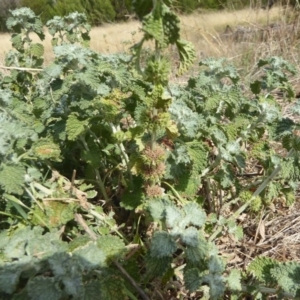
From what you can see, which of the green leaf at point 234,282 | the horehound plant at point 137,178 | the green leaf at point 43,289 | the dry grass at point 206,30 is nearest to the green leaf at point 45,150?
the horehound plant at point 137,178

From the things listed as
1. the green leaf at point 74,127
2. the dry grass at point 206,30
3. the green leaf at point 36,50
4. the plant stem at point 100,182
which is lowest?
the dry grass at point 206,30

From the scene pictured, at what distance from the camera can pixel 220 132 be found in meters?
1.55

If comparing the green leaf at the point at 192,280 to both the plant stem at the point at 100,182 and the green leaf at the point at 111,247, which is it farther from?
the plant stem at the point at 100,182

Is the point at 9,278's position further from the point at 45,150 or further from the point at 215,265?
the point at 215,265

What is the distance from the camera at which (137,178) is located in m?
1.61

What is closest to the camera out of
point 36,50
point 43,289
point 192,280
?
point 43,289

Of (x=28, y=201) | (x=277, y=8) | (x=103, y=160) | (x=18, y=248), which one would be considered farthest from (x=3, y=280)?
(x=277, y=8)

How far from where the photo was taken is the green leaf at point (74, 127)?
1445mm

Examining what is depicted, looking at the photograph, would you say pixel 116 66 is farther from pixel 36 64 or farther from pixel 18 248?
pixel 36 64

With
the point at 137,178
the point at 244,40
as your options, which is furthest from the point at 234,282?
the point at 244,40

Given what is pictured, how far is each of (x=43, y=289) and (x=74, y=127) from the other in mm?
555

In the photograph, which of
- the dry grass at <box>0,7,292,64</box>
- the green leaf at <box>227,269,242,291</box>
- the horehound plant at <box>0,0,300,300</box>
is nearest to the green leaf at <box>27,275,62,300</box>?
the horehound plant at <box>0,0,300,300</box>

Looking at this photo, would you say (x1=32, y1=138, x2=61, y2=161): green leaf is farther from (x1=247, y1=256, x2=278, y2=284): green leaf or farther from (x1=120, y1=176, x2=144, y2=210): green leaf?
(x1=247, y1=256, x2=278, y2=284): green leaf

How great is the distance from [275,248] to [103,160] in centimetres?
77
